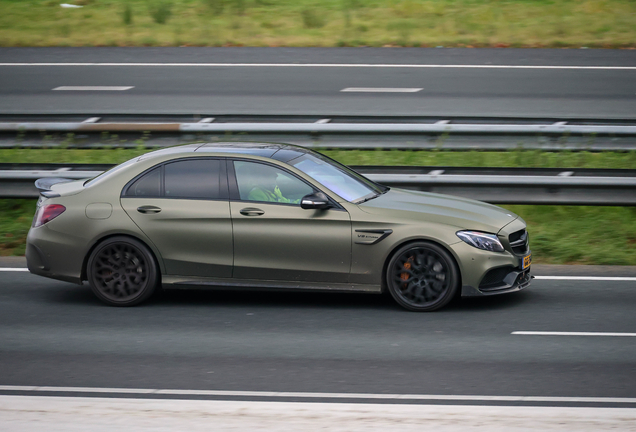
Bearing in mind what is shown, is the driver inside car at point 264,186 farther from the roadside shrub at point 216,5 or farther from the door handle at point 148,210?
the roadside shrub at point 216,5

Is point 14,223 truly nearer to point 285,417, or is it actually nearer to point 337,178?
point 337,178

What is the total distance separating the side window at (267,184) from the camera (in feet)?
26.0

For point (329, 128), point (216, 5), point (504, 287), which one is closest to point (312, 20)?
point (216, 5)

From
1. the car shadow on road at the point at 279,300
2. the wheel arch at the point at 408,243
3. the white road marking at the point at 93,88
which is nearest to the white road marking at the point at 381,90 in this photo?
the white road marking at the point at 93,88

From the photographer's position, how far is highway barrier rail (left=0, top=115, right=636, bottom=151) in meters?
11.0

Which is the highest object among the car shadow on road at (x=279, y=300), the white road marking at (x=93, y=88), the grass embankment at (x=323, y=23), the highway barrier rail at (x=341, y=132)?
the grass embankment at (x=323, y=23)

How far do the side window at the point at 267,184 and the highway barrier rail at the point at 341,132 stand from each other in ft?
10.7

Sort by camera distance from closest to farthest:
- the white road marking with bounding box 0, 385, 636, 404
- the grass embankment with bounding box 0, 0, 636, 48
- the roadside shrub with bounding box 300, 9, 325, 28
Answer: the white road marking with bounding box 0, 385, 636, 404 → the grass embankment with bounding box 0, 0, 636, 48 → the roadside shrub with bounding box 300, 9, 325, 28

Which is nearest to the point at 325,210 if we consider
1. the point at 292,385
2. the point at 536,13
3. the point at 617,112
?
the point at 292,385

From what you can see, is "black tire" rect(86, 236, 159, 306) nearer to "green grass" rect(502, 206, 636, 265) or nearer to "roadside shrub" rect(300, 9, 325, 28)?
"green grass" rect(502, 206, 636, 265)

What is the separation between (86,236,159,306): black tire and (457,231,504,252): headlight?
2853 millimetres

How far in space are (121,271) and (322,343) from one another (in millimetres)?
2209

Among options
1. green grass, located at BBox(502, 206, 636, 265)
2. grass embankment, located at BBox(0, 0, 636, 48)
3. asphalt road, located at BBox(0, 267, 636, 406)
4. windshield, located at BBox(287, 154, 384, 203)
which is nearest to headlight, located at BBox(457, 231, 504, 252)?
asphalt road, located at BBox(0, 267, 636, 406)

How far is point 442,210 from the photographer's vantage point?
7977mm
